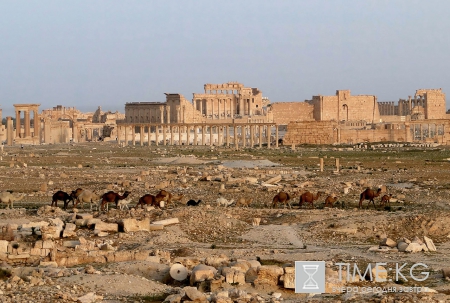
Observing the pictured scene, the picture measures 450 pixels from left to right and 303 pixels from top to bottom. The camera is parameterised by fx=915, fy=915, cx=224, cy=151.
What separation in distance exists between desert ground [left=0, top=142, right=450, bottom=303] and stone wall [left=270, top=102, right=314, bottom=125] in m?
70.4

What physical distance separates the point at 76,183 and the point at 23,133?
220 feet

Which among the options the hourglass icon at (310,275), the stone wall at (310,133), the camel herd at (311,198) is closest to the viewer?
the hourglass icon at (310,275)

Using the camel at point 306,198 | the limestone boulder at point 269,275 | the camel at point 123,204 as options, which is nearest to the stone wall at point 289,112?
the camel at point 306,198

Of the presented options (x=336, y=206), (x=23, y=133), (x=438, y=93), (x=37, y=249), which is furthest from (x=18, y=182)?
(x=438, y=93)

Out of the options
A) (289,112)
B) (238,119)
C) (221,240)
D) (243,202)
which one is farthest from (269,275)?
(289,112)

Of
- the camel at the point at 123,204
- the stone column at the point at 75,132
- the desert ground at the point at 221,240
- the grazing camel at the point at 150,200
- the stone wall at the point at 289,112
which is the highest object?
the stone wall at the point at 289,112

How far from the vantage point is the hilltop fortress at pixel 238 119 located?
88.9 meters

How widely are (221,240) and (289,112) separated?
88.3 metres

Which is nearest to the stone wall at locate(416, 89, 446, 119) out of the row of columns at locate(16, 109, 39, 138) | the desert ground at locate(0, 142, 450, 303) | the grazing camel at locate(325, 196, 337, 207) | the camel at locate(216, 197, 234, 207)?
the row of columns at locate(16, 109, 39, 138)

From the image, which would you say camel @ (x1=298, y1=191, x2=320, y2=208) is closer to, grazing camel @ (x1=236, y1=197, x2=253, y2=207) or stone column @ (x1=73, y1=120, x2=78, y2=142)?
grazing camel @ (x1=236, y1=197, x2=253, y2=207)

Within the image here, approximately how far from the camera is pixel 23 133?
3917 inches

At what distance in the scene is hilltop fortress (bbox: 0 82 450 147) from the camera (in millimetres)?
88875

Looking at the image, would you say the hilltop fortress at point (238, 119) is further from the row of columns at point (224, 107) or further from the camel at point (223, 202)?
the camel at point (223, 202)

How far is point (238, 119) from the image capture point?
341 feet
